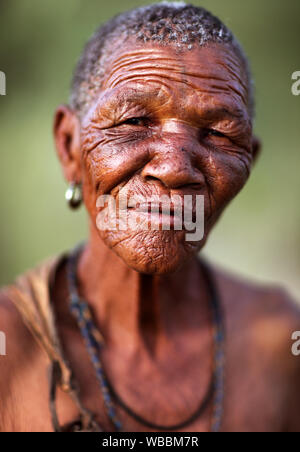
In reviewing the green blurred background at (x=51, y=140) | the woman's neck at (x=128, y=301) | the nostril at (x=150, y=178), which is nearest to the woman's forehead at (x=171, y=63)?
the nostril at (x=150, y=178)

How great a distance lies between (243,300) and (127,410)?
0.83 m

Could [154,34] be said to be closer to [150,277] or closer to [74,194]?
[74,194]

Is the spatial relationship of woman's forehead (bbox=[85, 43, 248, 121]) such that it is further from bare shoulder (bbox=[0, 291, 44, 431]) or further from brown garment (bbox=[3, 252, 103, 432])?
bare shoulder (bbox=[0, 291, 44, 431])

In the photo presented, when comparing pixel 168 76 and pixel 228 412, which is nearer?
pixel 168 76

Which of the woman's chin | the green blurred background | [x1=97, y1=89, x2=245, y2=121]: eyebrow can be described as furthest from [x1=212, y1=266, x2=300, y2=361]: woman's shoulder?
the green blurred background

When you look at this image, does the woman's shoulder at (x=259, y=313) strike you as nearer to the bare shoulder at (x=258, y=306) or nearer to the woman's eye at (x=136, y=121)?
the bare shoulder at (x=258, y=306)

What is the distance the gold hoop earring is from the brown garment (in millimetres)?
305

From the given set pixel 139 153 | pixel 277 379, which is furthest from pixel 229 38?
pixel 277 379

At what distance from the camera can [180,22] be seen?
188cm

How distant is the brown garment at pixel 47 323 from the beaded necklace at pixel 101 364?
108mm

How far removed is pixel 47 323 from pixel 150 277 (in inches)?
18.0

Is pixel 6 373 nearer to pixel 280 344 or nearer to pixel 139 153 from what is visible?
pixel 139 153

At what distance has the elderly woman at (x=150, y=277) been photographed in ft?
5.85

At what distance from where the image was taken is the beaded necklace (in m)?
2.05
